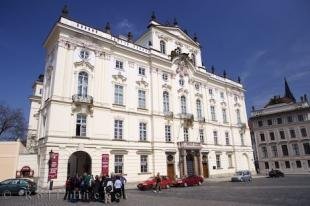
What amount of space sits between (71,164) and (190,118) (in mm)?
18999

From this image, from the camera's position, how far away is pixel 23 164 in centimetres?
2766

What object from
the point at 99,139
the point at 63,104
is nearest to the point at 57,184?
the point at 99,139

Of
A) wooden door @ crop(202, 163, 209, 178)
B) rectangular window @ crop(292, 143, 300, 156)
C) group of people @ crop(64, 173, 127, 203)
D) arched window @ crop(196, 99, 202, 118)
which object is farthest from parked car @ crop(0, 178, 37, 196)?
rectangular window @ crop(292, 143, 300, 156)

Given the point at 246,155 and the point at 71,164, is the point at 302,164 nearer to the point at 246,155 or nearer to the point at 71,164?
the point at 246,155

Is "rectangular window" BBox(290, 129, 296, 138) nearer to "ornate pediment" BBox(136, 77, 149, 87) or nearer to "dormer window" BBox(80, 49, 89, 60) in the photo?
"ornate pediment" BBox(136, 77, 149, 87)

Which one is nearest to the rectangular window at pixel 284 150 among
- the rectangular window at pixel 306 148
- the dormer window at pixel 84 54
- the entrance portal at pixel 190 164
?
the rectangular window at pixel 306 148

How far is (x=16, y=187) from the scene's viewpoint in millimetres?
21109

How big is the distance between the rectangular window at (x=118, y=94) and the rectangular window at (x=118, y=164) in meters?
6.95

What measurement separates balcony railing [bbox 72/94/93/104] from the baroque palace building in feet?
0.37

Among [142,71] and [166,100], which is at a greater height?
[142,71]

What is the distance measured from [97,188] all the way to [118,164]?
12.1 m

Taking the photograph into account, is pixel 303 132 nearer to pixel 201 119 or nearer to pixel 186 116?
pixel 201 119

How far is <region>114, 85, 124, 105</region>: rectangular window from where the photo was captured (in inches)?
1277

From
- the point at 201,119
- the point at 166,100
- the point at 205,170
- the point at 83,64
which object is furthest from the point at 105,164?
the point at 201,119
